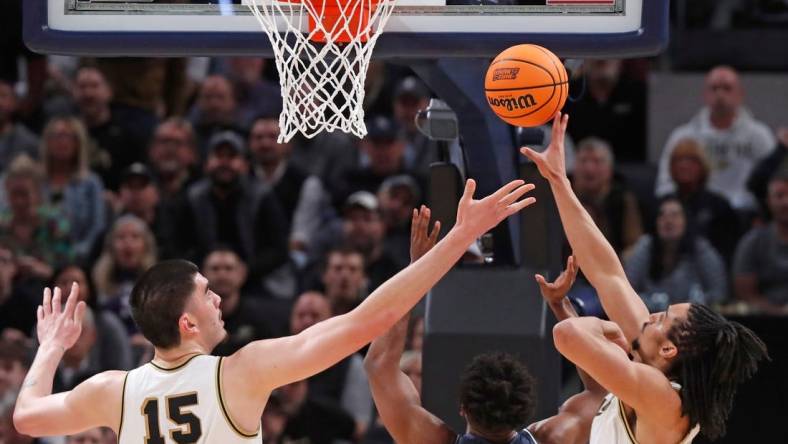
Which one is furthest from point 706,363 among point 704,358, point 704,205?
point 704,205

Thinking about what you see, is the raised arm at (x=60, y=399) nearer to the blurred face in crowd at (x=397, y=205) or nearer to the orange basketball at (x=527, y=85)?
the orange basketball at (x=527, y=85)

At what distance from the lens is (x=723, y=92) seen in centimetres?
900

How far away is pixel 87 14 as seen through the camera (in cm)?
495

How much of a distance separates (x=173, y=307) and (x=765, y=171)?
18.7ft

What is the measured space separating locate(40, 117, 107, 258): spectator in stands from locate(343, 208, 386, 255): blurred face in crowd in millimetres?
1681

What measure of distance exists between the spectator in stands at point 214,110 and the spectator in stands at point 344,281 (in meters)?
1.70

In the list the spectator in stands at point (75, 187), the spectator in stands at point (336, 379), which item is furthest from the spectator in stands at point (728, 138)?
the spectator in stands at point (75, 187)

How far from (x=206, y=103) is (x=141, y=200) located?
1038mm

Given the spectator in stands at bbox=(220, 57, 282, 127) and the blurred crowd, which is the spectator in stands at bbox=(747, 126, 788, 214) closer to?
the blurred crowd

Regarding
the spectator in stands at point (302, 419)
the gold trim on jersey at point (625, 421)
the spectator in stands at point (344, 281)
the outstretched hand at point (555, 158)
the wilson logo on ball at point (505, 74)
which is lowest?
the spectator in stands at point (302, 419)

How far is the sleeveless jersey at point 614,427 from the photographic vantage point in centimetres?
414

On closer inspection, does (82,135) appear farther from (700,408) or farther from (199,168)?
(700,408)

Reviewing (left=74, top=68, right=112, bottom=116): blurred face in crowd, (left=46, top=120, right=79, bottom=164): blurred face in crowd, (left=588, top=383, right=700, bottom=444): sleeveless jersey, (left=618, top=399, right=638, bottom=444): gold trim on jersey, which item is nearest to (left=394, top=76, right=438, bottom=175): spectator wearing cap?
(left=74, top=68, right=112, bottom=116): blurred face in crowd

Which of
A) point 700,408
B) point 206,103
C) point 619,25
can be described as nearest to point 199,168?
point 206,103
